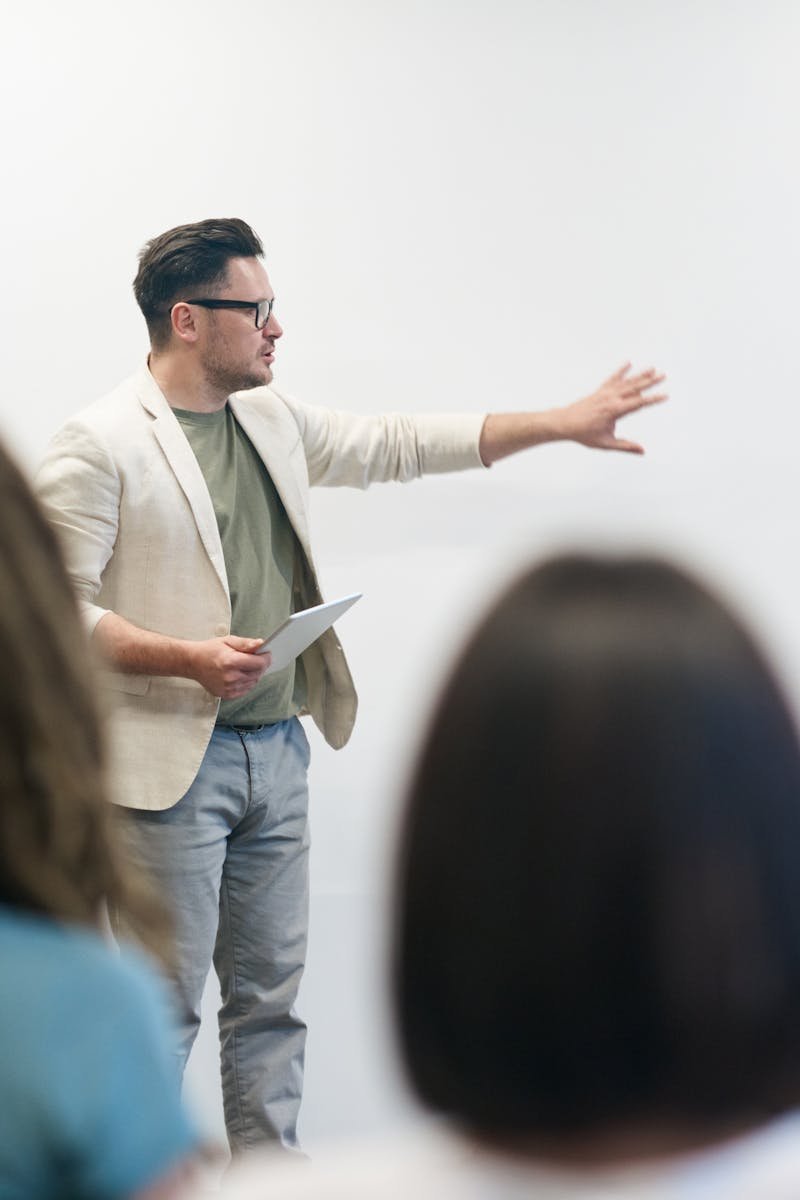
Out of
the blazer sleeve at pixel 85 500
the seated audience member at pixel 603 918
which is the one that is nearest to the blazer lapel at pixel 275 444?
the blazer sleeve at pixel 85 500

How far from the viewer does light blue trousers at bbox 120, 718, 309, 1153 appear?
237 centimetres

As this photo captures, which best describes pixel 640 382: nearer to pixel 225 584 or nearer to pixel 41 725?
pixel 225 584

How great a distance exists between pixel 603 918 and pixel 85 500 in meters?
1.85

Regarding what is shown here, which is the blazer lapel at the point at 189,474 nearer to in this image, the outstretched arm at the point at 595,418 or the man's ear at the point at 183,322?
the man's ear at the point at 183,322

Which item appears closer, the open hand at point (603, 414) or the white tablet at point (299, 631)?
the white tablet at point (299, 631)

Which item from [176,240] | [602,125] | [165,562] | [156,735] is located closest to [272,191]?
[176,240]

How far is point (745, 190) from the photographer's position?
2930 millimetres

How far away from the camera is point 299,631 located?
2.20 meters

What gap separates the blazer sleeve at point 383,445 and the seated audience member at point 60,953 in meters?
1.93

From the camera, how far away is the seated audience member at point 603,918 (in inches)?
21.8

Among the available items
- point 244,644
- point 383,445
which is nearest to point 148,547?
point 244,644

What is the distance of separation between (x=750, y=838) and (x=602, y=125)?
102 inches

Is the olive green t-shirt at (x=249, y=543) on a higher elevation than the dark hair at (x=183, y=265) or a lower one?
lower

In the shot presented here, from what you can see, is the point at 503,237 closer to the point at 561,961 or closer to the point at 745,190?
the point at 745,190
